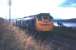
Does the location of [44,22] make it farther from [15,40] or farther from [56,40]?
[15,40]

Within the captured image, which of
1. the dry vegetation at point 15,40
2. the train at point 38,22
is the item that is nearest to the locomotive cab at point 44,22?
the train at point 38,22

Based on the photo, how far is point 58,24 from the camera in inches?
89.7

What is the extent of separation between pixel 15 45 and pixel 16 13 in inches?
10.7

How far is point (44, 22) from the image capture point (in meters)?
2.25

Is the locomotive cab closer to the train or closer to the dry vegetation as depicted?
the train

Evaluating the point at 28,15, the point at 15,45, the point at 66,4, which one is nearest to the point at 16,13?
the point at 28,15

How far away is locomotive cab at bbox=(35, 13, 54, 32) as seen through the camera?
2.25m

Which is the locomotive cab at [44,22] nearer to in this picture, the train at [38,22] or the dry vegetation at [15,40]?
the train at [38,22]

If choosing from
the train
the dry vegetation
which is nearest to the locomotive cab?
the train

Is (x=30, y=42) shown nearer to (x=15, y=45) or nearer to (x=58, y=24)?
(x=15, y=45)

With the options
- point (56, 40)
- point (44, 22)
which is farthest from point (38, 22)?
point (56, 40)

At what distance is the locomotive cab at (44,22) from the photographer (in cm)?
225

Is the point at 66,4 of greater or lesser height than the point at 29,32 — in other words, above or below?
above

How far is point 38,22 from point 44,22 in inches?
2.0
